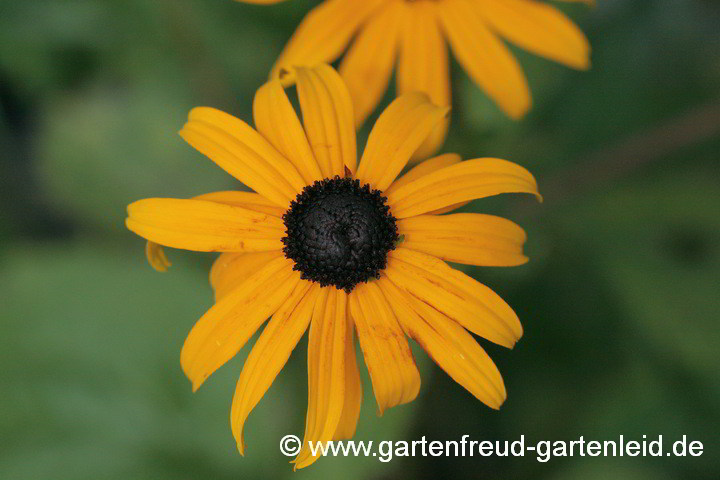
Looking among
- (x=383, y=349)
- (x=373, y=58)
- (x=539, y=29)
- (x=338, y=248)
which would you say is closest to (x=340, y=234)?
(x=338, y=248)

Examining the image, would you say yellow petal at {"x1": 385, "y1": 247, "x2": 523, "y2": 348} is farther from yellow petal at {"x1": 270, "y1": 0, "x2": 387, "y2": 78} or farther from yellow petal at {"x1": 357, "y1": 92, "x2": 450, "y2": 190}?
yellow petal at {"x1": 270, "y1": 0, "x2": 387, "y2": 78}

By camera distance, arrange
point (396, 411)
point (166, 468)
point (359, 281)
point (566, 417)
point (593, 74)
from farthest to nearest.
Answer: point (593, 74) → point (566, 417) → point (166, 468) → point (396, 411) → point (359, 281)

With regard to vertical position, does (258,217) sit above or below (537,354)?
below

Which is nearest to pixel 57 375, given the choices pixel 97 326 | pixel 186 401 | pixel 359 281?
pixel 97 326

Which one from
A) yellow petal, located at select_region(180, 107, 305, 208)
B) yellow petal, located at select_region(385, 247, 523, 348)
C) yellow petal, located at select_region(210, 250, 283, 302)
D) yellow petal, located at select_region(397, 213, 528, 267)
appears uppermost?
yellow petal, located at select_region(180, 107, 305, 208)

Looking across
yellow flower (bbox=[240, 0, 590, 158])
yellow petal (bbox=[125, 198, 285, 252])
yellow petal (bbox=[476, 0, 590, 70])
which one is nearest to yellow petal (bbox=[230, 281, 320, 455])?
yellow petal (bbox=[125, 198, 285, 252])

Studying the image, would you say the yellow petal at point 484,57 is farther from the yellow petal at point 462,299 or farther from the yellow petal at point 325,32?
the yellow petal at point 462,299

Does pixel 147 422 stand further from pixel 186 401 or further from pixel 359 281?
pixel 359 281
